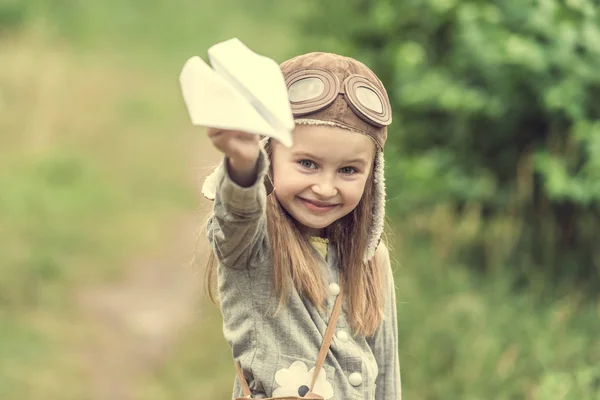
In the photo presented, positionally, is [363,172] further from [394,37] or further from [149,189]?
[149,189]

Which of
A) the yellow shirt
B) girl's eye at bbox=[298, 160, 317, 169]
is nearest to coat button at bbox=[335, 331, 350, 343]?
the yellow shirt

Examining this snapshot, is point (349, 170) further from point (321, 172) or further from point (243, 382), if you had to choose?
point (243, 382)

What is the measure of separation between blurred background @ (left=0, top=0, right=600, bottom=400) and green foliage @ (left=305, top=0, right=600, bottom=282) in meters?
0.01

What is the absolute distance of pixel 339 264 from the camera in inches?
96.0

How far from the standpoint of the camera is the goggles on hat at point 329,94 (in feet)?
7.21

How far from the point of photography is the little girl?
2.20 metres

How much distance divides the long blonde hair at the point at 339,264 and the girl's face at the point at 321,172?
5cm

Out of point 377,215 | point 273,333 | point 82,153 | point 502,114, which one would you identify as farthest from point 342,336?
point 82,153

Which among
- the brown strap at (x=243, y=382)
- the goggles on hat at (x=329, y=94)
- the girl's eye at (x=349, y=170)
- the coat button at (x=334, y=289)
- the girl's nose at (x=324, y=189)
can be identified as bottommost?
the brown strap at (x=243, y=382)

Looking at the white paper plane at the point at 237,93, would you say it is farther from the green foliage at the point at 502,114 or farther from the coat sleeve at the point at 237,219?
the green foliage at the point at 502,114

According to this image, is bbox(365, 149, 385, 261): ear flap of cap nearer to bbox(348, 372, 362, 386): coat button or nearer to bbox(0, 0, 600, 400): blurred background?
bbox(348, 372, 362, 386): coat button

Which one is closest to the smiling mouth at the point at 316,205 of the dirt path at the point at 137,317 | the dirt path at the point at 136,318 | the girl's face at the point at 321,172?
the girl's face at the point at 321,172

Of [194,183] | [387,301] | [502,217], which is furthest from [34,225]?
[387,301]

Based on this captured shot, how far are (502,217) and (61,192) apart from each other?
3.40 meters
